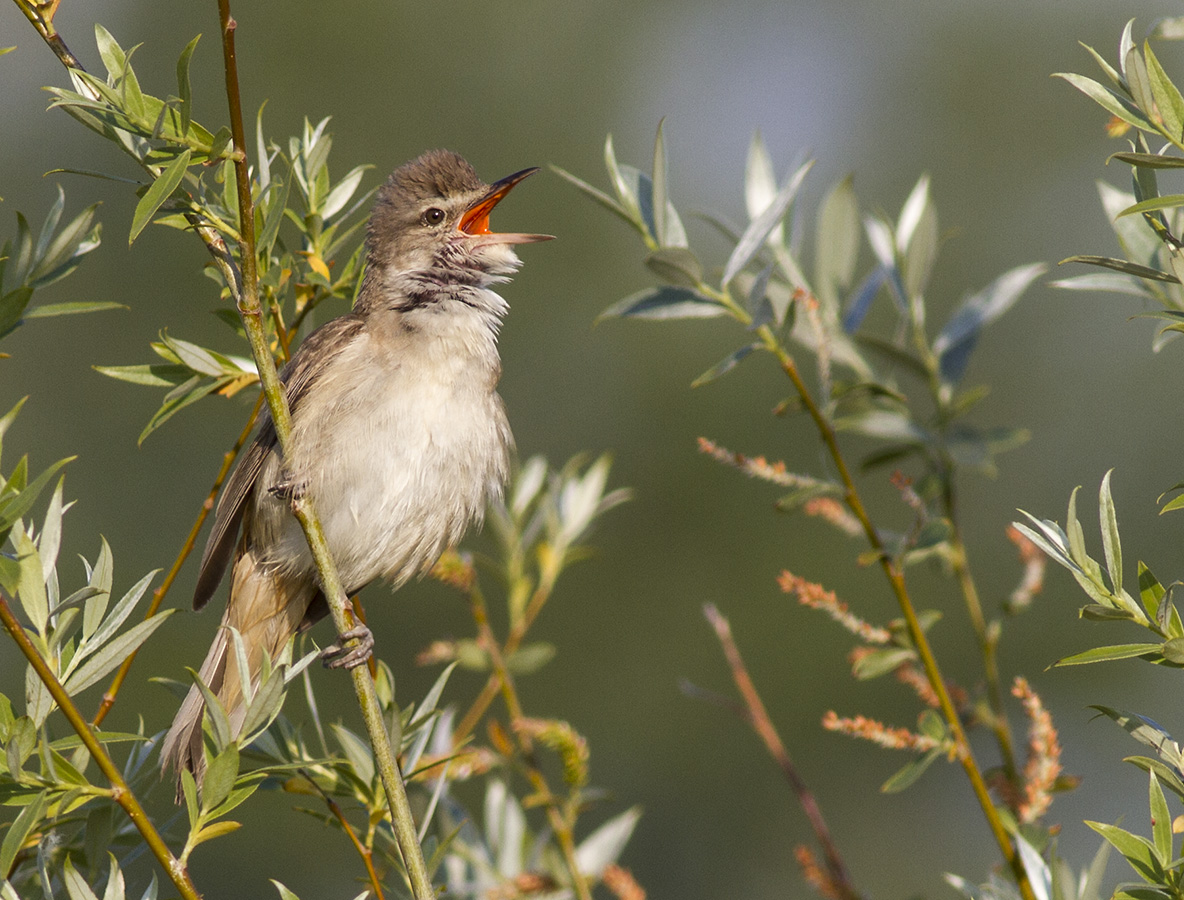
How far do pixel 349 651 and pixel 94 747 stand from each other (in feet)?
3.39

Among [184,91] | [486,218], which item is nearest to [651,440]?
[486,218]

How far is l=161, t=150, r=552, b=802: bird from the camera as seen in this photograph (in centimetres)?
324

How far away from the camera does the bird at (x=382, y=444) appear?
3244 millimetres

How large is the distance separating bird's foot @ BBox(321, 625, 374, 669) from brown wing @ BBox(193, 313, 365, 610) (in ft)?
2.25

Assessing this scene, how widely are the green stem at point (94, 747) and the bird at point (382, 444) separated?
5.28 ft

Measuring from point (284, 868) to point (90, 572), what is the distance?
11.6 metres

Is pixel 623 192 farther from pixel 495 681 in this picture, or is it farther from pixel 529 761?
pixel 529 761

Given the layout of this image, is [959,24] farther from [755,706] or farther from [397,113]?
[755,706]

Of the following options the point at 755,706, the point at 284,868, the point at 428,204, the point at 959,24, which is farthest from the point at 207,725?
the point at 959,24

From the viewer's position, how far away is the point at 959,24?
1928cm

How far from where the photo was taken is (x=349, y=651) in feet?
7.76

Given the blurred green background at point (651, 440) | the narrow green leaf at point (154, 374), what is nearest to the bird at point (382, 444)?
the narrow green leaf at point (154, 374)

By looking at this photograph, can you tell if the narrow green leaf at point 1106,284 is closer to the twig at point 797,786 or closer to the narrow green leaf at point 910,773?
the narrow green leaf at point 910,773

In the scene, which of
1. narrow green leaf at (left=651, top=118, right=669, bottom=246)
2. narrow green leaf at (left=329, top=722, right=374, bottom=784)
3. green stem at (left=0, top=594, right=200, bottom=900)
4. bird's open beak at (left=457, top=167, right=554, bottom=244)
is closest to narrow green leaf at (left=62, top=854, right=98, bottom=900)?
green stem at (left=0, top=594, right=200, bottom=900)
